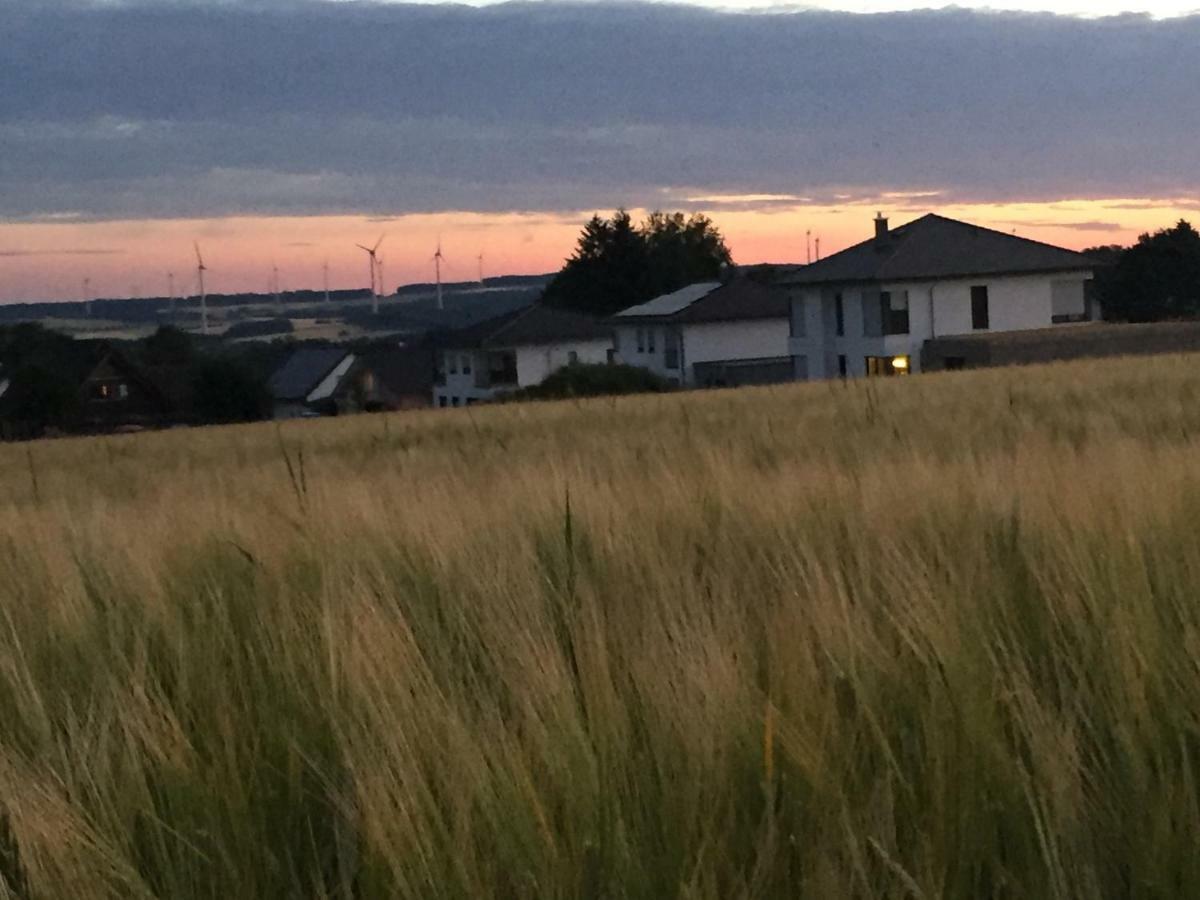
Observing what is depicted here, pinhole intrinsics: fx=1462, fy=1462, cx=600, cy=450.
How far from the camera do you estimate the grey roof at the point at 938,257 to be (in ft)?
158

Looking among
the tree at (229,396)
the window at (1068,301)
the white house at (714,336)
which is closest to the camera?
the window at (1068,301)

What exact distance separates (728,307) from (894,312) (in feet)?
39.6

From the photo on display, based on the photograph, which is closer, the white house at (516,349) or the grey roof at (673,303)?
the grey roof at (673,303)

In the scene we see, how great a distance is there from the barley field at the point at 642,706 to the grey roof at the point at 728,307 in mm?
54043

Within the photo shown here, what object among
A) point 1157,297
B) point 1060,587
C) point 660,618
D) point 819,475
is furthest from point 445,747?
point 1157,297

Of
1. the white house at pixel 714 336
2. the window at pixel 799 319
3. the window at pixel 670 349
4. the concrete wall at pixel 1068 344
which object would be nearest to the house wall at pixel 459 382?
the white house at pixel 714 336

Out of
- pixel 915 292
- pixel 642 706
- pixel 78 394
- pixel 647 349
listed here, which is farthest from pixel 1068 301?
pixel 642 706

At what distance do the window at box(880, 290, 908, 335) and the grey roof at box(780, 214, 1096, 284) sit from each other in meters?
0.63

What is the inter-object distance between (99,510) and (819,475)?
291cm

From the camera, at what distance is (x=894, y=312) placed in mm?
47656

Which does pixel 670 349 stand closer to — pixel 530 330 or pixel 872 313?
pixel 530 330

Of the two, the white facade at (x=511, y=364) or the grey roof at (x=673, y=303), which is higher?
the grey roof at (x=673, y=303)

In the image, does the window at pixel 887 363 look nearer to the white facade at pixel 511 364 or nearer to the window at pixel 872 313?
the window at pixel 872 313

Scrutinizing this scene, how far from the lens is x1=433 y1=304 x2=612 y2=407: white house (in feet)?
204
